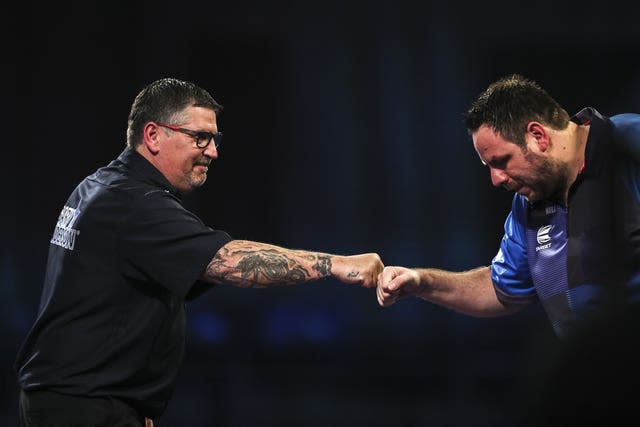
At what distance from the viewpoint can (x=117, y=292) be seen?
2135mm

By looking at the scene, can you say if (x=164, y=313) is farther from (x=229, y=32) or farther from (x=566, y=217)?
(x=229, y=32)

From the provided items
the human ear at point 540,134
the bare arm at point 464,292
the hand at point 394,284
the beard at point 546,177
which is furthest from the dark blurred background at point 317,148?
the human ear at point 540,134

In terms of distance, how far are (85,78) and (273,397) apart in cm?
237

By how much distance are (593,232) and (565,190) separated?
0.52 ft

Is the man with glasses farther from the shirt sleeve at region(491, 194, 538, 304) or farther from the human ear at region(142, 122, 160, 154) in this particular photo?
the shirt sleeve at region(491, 194, 538, 304)

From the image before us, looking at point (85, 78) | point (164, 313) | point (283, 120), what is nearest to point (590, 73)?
point (283, 120)

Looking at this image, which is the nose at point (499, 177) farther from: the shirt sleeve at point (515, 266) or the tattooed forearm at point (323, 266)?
the tattooed forearm at point (323, 266)

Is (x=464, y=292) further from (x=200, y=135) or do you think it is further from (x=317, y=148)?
(x=317, y=148)

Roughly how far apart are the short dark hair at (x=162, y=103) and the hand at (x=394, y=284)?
767 millimetres

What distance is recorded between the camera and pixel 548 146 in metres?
2.41

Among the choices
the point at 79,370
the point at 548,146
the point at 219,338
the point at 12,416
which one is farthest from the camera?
the point at 219,338

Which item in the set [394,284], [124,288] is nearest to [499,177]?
[394,284]

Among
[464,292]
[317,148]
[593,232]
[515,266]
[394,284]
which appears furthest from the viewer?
[317,148]

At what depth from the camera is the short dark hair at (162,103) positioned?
2451 millimetres
